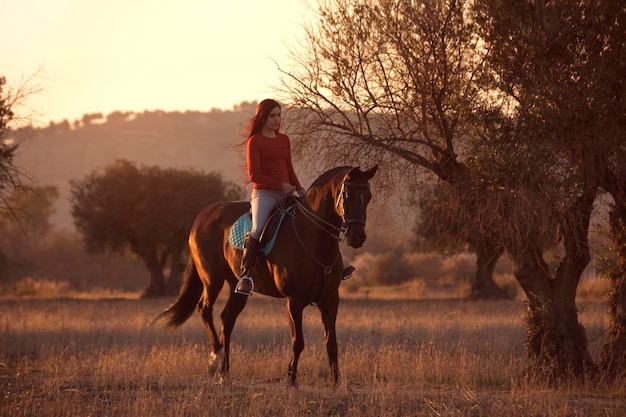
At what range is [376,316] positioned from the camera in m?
24.1

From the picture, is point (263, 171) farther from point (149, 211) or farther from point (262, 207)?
point (149, 211)

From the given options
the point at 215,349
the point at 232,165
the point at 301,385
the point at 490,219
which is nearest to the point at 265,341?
the point at 215,349

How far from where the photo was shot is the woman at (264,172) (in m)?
10.9

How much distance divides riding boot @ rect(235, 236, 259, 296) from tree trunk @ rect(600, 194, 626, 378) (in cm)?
526

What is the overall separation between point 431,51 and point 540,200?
103 inches

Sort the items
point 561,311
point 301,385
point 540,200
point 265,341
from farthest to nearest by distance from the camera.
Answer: point 265,341, point 561,311, point 301,385, point 540,200

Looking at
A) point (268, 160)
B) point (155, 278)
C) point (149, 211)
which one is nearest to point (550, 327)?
point (268, 160)

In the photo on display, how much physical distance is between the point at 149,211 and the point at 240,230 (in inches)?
1046

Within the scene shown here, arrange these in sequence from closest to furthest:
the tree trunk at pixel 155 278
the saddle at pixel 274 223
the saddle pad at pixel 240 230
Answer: the saddle at pixel 274 223 → the saddle pad at pixel 240 230 → the tree trunk at pixel 155 278

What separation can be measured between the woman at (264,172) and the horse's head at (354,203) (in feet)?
5.11

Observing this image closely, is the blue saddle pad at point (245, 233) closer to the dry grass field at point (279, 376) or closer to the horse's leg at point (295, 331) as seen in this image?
the horse's leg at point (295, 331)

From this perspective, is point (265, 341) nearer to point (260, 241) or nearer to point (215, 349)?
point (215, 349)

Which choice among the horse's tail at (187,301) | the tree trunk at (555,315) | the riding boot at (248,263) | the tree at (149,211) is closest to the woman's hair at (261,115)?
the riding boot at (248,263)

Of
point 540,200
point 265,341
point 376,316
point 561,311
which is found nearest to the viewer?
point 540,200
